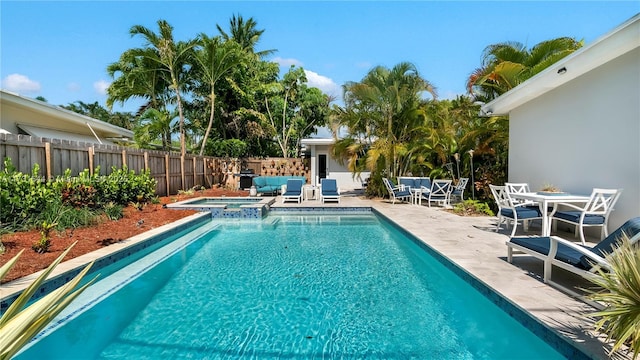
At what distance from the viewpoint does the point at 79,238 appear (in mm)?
6395

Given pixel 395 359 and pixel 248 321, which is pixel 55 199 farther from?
pixel 395 359

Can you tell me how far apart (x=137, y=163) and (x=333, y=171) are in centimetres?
1138

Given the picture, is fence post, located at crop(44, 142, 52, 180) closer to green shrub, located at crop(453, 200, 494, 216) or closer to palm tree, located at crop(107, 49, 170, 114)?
palm tree, located at crop(107, 49, 170, 114)

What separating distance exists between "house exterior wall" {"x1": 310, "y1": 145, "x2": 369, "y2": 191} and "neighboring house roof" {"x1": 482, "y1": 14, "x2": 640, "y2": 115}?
495 inches

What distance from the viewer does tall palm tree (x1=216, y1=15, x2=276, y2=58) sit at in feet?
83.4

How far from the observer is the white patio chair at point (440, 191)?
12.0m

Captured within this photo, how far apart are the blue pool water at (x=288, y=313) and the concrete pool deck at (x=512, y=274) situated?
0.81ft

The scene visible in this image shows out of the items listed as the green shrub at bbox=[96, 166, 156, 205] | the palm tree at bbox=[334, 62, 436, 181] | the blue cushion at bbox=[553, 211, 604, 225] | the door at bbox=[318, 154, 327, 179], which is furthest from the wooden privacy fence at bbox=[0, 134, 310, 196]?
the blue cushion at bbox=[553, 211, 604, 225]

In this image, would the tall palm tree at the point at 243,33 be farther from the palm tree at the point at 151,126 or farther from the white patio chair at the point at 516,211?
the white patio chair at the point at 516,211

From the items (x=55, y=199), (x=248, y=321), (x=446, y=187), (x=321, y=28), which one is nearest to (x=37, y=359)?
(x=248, y=321)

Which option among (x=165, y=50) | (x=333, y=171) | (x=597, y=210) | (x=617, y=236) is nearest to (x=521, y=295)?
(x=617, y=236)

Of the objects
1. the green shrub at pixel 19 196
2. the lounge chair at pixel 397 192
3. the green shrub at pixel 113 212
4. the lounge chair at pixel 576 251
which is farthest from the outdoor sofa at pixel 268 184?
the lounge chair at pixel 576 251

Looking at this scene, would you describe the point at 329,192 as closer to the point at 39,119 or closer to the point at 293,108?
the point at 39,119

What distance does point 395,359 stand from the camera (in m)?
3.14
